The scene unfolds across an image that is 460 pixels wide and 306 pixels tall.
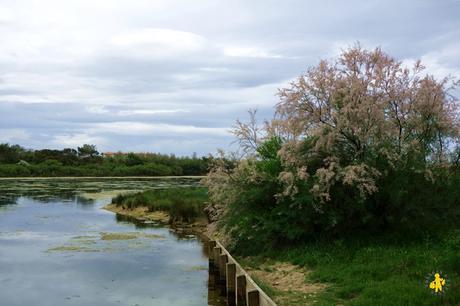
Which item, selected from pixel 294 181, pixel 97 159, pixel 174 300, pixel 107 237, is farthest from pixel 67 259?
pixel 97 159

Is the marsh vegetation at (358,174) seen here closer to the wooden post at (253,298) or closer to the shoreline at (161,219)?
the wooden post at (253,298)

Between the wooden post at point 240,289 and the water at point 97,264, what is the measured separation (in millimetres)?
2013

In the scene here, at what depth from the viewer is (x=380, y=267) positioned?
37.4 feet

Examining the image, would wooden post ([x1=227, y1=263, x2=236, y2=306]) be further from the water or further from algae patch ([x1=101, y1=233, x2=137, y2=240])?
algae patch ([x1=101, y1=233, x2=137, y2=240])

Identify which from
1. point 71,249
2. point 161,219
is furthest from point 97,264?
point 161,219

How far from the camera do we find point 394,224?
14.0 meters

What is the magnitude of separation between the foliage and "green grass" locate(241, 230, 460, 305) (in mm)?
754

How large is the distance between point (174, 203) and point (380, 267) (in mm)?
21695

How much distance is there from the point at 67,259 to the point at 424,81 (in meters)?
12.8

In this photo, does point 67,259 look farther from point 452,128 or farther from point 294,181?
point 452,128

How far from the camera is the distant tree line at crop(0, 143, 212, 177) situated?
298ft

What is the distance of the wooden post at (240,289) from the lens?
1162 centimetres

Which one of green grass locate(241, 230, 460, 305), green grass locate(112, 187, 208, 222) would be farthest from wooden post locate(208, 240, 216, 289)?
green grass locate(112, 187, 208, 222)

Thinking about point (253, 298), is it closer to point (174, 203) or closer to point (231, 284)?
point (231, 284)
